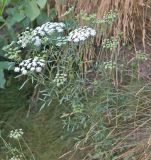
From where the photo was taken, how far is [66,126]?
2.71 metres

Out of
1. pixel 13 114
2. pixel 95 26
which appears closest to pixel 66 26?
pixel 95 26

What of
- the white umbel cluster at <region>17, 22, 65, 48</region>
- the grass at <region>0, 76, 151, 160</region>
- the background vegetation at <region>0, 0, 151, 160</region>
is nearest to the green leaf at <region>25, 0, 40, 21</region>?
the background vegetation at <region>0, 0, 151, 160</region>

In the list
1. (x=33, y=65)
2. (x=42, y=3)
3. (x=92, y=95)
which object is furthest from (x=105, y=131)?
(x=42, y=3)

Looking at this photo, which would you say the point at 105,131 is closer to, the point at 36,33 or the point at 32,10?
the point at 36,33

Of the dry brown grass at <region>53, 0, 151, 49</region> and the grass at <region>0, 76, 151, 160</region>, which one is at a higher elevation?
the dry brown grass at <region>53, 0, 151, 49</region>

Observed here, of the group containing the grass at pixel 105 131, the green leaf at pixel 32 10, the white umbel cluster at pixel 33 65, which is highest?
the green leaf at pixel 32 10

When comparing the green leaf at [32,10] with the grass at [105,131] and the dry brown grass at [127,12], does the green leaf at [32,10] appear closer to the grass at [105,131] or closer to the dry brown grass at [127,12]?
the dry brown grass at [127,12]

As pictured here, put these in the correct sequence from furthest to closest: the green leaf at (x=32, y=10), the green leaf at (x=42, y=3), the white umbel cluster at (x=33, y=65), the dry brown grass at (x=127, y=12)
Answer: the dry brown grass at (x=127, y=12) < the green leaf at (x=32, y=10) < the green leaf at (x=42, y=3) < the white umbel cluster at (x=33, y=65)

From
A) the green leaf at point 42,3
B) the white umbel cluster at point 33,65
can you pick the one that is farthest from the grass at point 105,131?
the green leaf at point 42,3

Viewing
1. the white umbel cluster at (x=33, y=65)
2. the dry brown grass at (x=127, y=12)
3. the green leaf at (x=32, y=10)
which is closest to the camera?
the white umbel cluster at (x=33, y=65)

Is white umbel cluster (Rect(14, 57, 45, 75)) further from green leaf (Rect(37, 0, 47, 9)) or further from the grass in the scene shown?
the grass

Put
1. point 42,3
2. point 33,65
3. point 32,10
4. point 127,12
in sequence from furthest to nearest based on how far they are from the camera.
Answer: point 127,12 → point 32,10 → point 42,3 → point 33,65

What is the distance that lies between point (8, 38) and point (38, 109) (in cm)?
49

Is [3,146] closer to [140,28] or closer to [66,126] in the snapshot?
[66,126]
